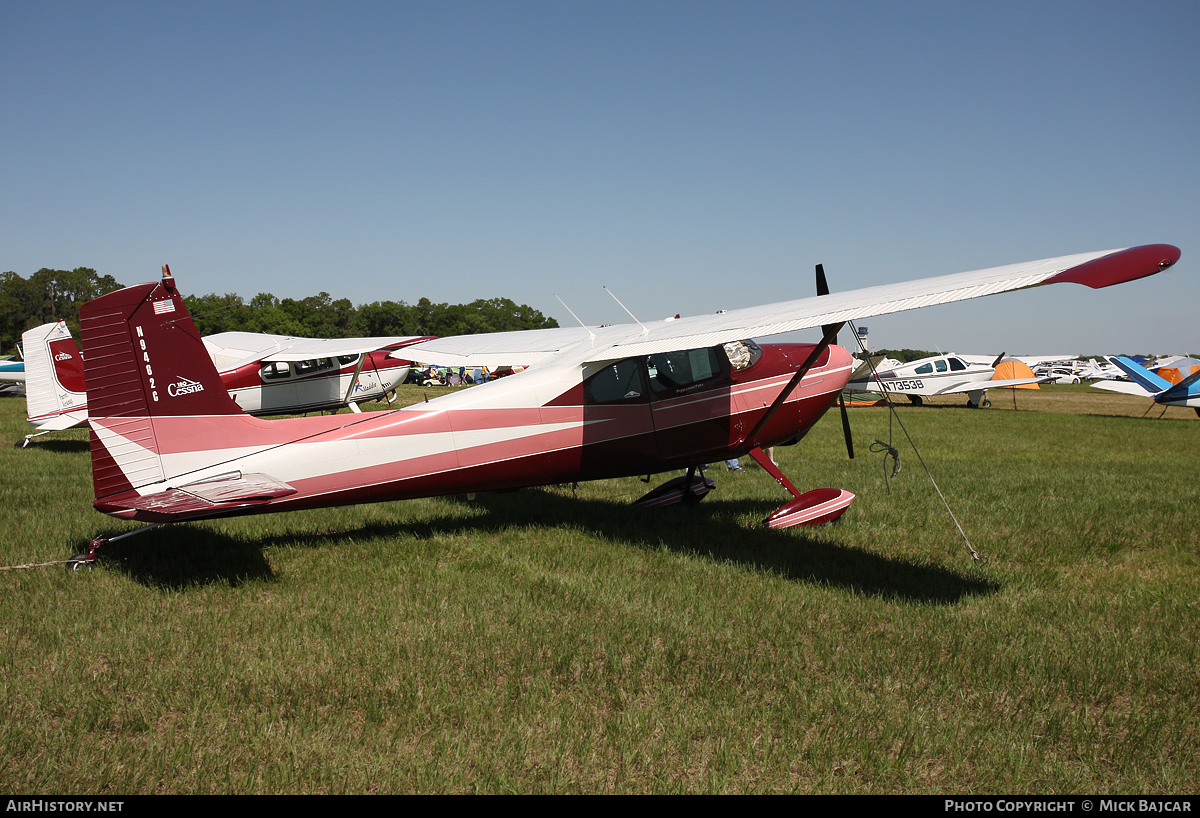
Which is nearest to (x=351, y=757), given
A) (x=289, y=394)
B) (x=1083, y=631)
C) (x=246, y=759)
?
(x=246, y=759)

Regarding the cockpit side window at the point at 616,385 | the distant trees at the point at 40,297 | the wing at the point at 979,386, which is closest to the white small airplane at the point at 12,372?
the cockpit side window at the point at 616,385

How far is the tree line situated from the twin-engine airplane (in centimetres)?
6943

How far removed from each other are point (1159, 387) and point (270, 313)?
98943mm

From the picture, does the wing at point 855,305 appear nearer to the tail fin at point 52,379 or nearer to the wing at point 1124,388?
the tail fin at point 52,379

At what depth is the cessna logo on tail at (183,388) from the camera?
200 inches

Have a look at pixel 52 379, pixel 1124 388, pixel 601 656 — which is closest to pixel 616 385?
pixel 601 656

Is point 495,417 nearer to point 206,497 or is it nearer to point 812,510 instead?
point 206,497

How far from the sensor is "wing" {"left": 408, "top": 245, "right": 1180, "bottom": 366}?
3.85 metres

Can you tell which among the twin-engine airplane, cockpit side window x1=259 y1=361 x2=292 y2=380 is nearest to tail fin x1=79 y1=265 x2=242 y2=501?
cockpit side window x1=259 y1=361 x2=292 y2=380

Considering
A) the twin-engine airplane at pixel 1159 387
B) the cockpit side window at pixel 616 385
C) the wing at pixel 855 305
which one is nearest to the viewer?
the wing at pixel 855 305

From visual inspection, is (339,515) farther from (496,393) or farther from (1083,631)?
(1083,631)

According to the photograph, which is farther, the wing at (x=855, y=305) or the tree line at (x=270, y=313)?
the tree line at (x=270, y=313)

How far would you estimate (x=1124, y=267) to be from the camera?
150 inches
